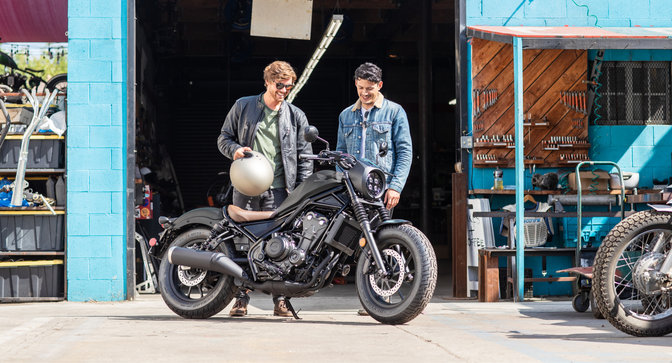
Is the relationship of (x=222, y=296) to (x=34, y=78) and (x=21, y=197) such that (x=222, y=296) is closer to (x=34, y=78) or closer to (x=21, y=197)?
(x=21, y=197)

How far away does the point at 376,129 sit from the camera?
277 inches

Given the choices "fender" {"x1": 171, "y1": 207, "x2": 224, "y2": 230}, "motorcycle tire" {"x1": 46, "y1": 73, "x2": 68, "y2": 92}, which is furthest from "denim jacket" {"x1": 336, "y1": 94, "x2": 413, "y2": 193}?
"motorcycle tire" {"x1": 46, "y1": 73, "x2": 68, "y2": 92}

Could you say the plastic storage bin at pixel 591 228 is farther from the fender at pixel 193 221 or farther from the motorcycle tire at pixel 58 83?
the motorcycle tire at pixel 58 83

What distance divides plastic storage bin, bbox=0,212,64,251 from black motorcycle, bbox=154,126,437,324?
2.54 metres

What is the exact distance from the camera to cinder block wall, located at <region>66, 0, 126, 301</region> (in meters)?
8.88

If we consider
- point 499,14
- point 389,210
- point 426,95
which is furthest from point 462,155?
point 426,95

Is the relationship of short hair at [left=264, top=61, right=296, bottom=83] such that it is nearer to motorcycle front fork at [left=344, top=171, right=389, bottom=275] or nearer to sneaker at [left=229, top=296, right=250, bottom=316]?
motorcycle front fork at [left=344, top=171, right=389, bottom=275]

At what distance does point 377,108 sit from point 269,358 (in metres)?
2.95

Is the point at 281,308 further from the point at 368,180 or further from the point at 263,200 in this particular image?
the point at 368,180

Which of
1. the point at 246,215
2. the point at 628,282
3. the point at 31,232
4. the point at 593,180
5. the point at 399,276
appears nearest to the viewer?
the point at 628,282

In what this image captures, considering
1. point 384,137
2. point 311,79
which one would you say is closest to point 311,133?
point 384,137

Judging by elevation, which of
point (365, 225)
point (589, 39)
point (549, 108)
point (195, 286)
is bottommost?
point (195, 286)

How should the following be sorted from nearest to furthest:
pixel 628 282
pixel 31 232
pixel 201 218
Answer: pixel 628 282
pixel 201 218
pixel 31 232

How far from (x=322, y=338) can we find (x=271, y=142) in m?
1.94
